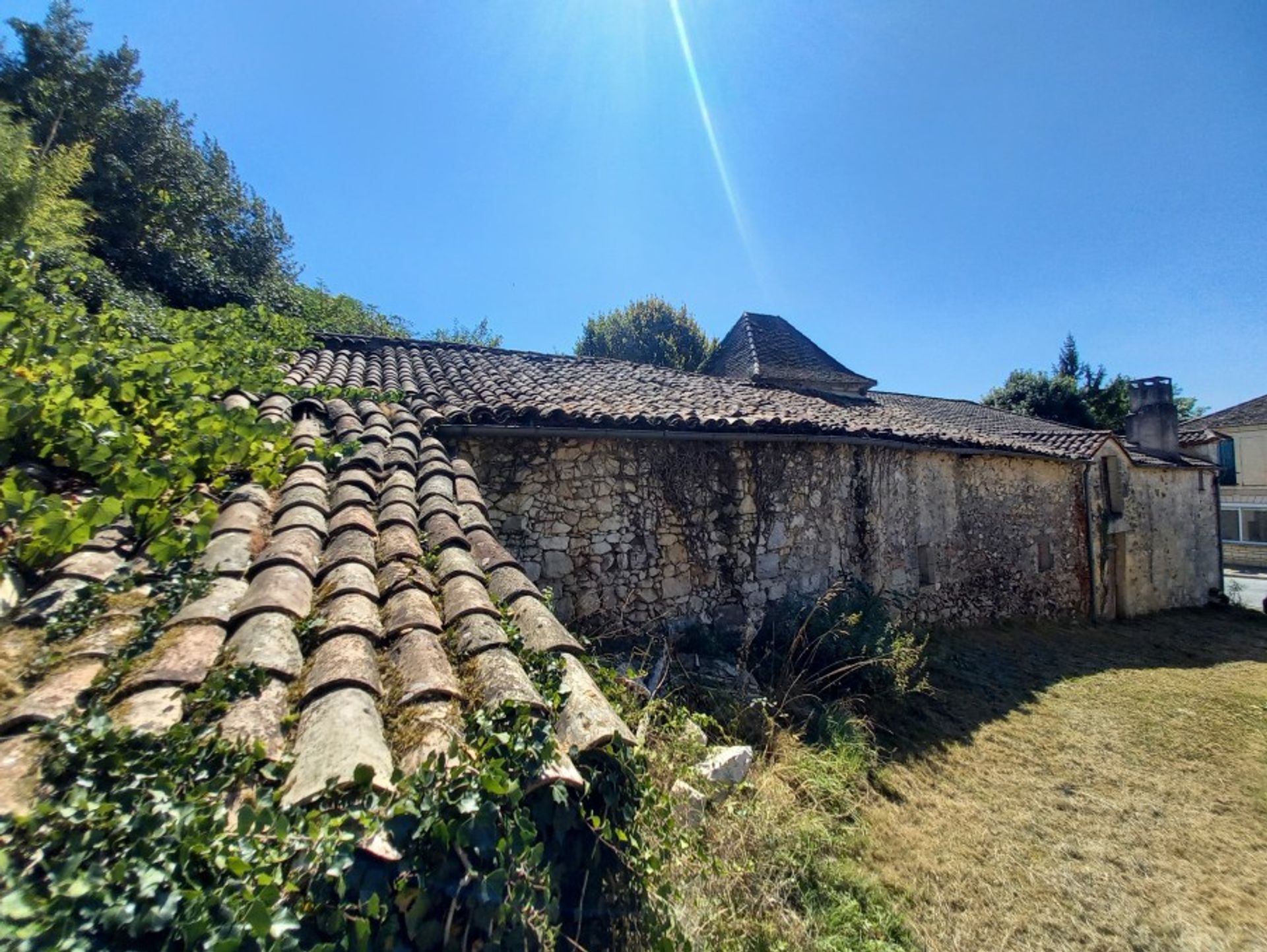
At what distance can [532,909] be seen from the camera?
1.64 meters

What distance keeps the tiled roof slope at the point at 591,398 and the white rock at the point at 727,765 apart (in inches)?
146

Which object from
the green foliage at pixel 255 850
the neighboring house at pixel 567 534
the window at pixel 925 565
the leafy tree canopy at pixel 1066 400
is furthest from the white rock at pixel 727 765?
the leafy tree canopy at pixel 1066 400

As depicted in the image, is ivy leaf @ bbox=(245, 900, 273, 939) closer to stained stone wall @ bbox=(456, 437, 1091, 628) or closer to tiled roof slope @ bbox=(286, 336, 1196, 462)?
tiled roof slope @ bbox=(286, 336, 1196, 462)

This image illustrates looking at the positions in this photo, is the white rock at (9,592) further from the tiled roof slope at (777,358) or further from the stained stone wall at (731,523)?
the tiled roof slope at (777,358)

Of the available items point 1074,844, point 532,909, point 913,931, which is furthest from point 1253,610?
point 532,909

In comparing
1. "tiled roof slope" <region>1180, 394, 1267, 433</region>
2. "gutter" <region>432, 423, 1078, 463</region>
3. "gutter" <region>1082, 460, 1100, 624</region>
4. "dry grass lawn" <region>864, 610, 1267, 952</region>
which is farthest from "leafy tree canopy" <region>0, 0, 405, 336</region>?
"tiled roof slope" <region>1180, 394, 1267, 433</region>

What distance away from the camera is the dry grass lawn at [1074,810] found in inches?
152

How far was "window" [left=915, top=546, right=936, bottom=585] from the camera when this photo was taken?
10156mm

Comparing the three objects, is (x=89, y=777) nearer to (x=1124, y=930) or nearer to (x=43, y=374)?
(x=43, y=374)

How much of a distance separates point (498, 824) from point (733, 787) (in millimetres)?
3400

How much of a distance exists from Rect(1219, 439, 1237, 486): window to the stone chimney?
14188mm

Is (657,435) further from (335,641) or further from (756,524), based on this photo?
(335,641)

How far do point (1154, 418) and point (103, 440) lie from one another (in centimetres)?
2356

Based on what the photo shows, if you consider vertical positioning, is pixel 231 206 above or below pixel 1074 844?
above
